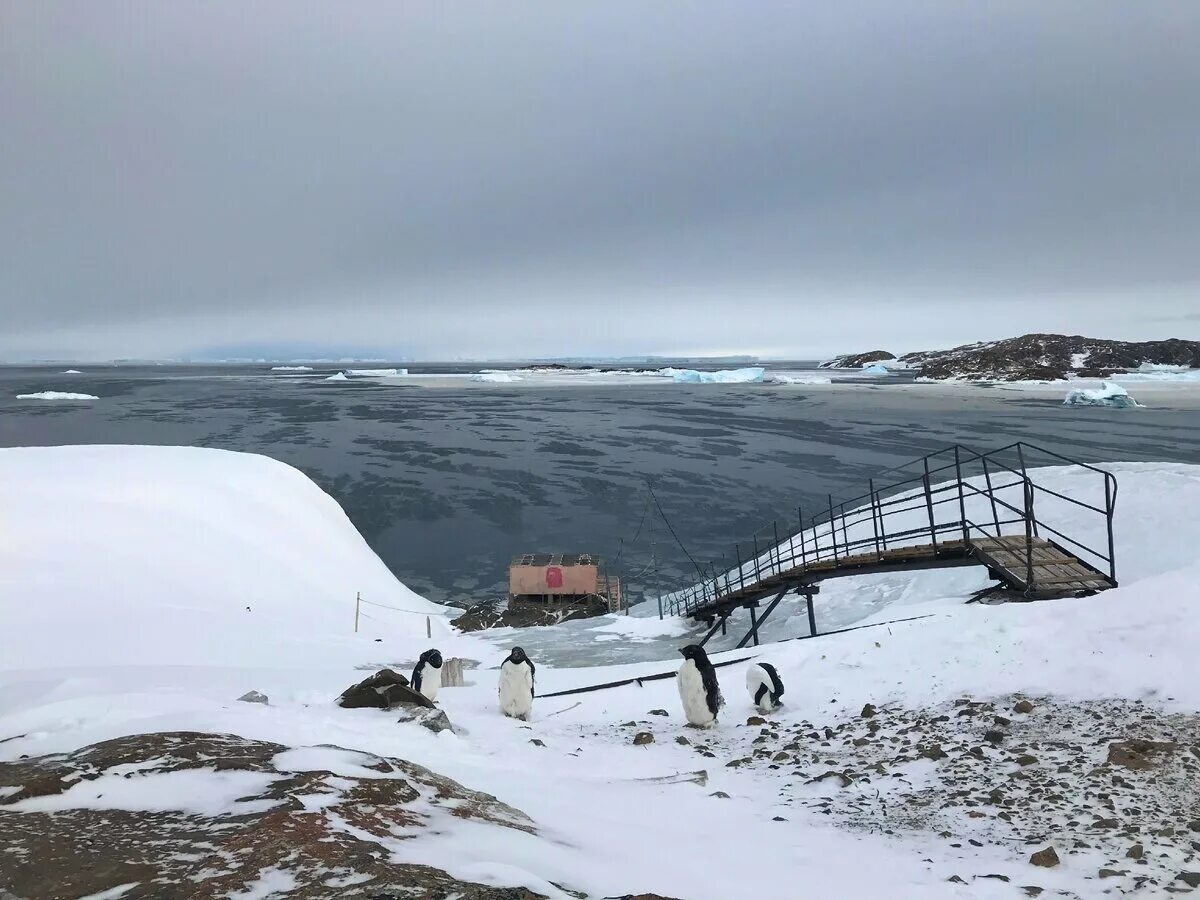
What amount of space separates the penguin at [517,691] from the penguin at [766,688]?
2.86 m

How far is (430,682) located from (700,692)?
4.17 metres

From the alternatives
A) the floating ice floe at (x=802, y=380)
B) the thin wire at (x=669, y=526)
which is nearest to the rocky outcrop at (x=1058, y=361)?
the floating ice floe at (x=802, y=380)

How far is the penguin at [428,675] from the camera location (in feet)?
33.3

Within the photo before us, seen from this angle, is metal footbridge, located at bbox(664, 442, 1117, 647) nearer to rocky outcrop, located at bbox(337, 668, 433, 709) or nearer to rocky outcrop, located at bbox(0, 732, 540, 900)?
rocky outcrop, located at bbox(337, 668, 433, 709)

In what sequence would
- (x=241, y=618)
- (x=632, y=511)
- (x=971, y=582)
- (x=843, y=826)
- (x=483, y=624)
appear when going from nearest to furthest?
(x=843, y=826), (x=241, y=618), (x=971, y=582), (x=483, y=624), (x=632, y=511)

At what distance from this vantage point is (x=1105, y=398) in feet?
214

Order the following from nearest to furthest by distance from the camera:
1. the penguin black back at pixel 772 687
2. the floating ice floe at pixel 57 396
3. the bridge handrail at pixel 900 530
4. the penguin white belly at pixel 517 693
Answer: the penguin black back at pixel 772 687 → the penguin white belly at pixel 517 693 → the bridge handrail at pixel 900 530 → the floating ice floe at pixel 57 396

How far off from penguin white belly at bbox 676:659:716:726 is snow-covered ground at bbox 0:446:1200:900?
22 centimetres

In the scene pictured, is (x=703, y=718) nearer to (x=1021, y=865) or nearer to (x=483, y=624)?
(x=1021, y=865)

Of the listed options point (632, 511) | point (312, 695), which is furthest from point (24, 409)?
point (312, 695)

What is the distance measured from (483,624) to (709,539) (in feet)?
41.0

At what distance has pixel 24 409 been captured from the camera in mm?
77688

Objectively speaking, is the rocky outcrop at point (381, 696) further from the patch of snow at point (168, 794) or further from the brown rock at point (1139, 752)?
the brown rock at point (1139, 752)

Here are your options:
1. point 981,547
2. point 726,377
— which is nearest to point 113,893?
point 981,547
